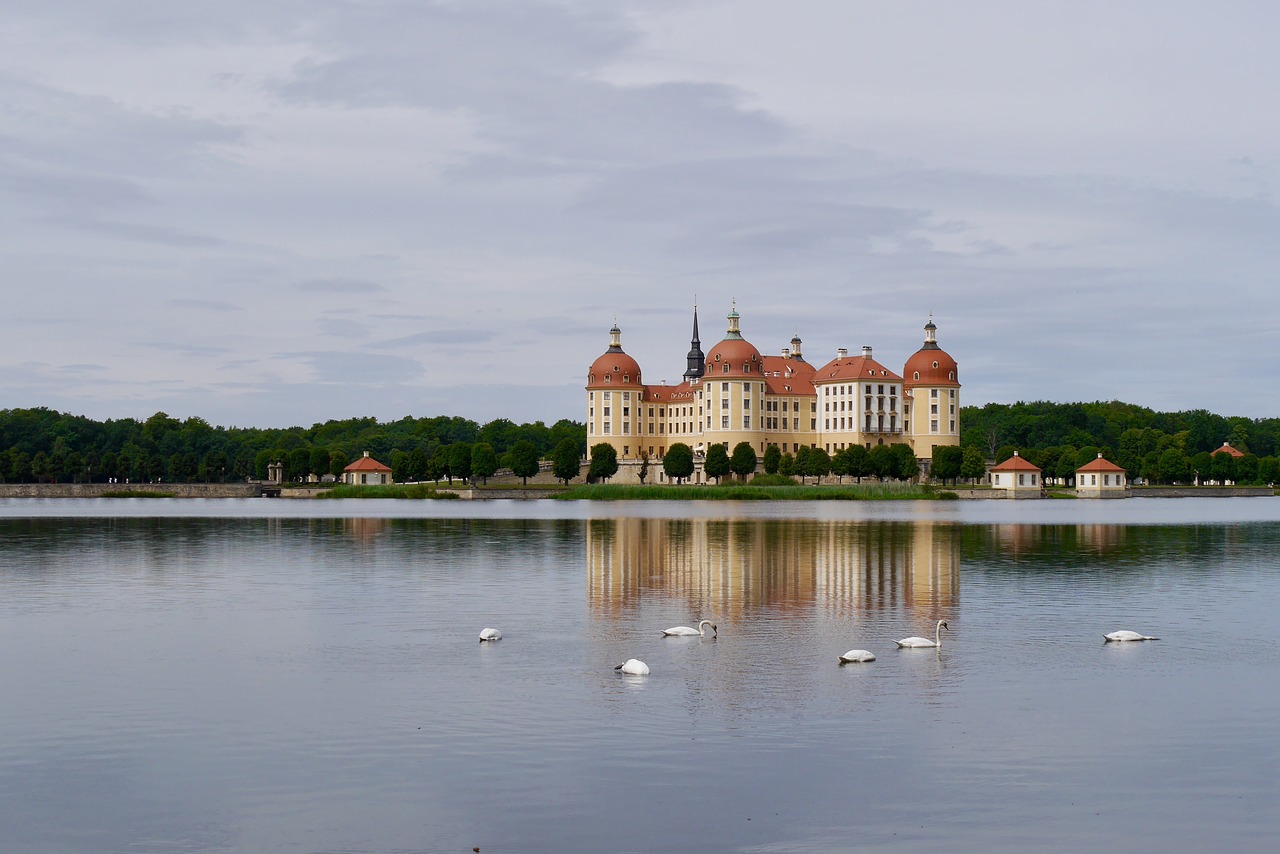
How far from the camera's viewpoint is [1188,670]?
18.1 metres

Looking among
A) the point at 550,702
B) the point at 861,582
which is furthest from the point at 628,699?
the point at 861,582

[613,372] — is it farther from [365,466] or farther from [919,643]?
[919,643]

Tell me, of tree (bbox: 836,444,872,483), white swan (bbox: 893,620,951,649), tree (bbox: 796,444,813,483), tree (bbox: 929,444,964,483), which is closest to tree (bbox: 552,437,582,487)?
tree (bbox: 796,444,813,483)

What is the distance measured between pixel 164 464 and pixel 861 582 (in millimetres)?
116894

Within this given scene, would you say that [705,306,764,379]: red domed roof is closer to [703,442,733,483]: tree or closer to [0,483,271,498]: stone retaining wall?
[703,442,733,483]: tree

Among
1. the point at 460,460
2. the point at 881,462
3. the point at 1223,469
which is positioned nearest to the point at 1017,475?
the point at 881,462

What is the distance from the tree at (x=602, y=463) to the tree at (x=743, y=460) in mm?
11306

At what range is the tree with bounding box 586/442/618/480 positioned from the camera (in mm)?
129875

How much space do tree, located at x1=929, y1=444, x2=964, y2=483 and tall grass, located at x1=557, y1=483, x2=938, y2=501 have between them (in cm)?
1273

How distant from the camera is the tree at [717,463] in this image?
124688 mm

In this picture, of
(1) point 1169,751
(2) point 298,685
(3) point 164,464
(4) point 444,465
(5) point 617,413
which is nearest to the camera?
(1) point 1169,751

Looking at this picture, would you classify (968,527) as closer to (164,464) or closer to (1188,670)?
(1188,670)

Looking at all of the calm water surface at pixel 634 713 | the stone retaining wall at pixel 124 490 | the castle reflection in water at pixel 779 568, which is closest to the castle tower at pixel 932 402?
the stone retaining wall at pixel 124 490

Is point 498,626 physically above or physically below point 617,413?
below
